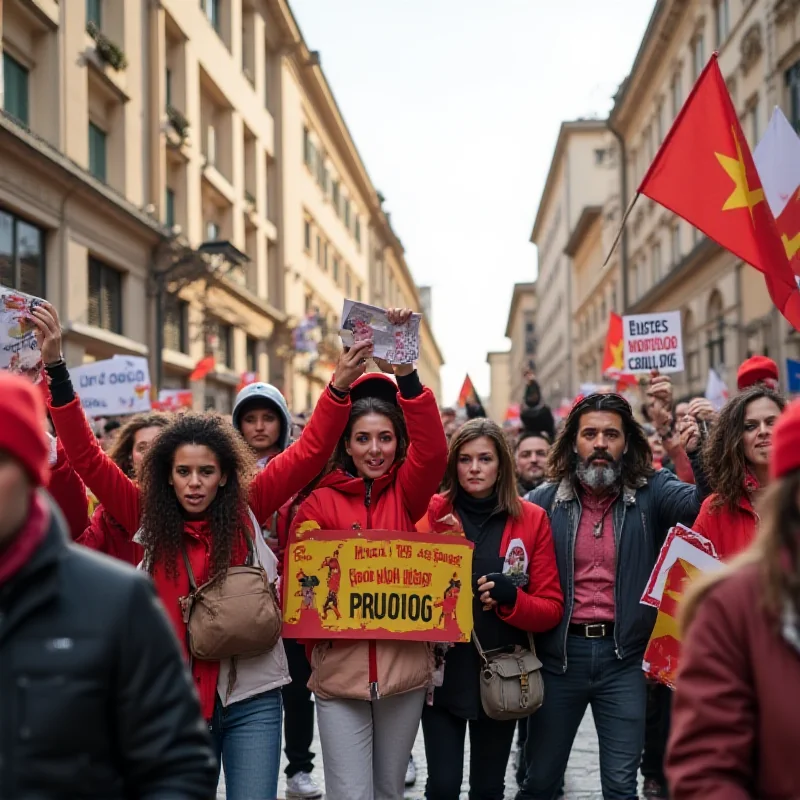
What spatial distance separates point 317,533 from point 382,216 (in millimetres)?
54644

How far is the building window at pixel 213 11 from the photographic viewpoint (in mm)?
25580

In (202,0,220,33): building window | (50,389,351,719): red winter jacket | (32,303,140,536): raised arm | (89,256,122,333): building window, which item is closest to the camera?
(50,389,351,719): red winter jacket

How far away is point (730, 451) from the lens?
4188 mm

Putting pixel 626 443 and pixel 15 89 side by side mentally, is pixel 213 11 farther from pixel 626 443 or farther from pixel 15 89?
pixel 626 443

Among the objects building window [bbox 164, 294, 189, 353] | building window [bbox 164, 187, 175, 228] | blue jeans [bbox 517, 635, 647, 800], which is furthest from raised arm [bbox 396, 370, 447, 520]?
building window [bbox 164, 187, 175, 228]

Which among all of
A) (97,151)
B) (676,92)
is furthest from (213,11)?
(676,92)

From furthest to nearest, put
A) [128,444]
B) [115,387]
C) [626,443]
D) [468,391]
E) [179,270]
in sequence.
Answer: [179,270], [468,391], [115,387], [128,444], [626,443]

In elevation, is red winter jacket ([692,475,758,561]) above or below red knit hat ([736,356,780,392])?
below

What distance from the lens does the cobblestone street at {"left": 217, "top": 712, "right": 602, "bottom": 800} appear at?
5.80 m

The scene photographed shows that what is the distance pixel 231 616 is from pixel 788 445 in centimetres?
217

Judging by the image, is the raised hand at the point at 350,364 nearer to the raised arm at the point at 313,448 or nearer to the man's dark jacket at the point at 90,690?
the raised arm at the point at 313,448

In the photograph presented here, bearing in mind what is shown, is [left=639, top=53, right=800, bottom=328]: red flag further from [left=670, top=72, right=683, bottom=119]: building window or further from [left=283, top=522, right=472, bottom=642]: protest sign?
[left=670, top=72, right=683, bottom=119]: building window

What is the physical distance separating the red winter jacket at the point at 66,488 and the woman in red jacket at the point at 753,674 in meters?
2.70

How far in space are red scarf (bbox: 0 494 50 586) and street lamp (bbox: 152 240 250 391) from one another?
62.5 ft
